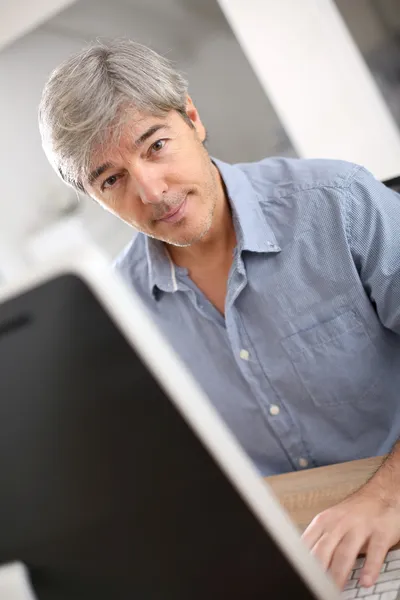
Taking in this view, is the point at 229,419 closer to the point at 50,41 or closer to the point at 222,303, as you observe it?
the point at 222,303

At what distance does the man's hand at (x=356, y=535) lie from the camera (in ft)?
2.35

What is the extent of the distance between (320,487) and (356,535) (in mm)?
300

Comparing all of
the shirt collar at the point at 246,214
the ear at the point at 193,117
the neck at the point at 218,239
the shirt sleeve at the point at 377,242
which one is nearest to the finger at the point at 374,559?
the shirt sleeve at the point at 377,242

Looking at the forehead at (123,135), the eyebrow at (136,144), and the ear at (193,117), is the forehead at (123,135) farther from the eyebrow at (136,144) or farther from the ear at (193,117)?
the ear at (193,117)

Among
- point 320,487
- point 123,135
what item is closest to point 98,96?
point 123,135

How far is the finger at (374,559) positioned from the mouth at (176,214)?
0.71 metres

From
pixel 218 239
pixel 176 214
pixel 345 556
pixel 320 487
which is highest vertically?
pixel 176 214

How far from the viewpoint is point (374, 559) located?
712 mm

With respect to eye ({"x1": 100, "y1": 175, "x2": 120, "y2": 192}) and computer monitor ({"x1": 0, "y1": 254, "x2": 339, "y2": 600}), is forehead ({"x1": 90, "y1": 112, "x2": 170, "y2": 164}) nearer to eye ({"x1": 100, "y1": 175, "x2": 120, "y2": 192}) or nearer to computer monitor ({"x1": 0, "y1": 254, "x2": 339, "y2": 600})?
eye ({"x1": 100, "y1": 175, "x2": 120, "y2": 192})

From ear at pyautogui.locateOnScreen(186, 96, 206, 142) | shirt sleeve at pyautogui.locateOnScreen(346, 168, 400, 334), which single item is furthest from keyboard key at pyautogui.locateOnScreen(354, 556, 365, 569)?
ear at pyautogui.locateOnScreen(186, 96, 206, 142)

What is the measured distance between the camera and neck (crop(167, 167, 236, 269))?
1.38 metres

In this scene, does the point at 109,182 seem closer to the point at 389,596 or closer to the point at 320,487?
the point at 320,487

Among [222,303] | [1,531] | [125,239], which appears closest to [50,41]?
[125,239]

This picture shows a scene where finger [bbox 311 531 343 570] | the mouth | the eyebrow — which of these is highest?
the eyebrow
